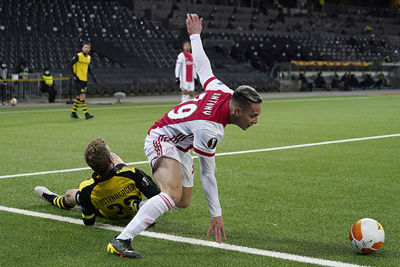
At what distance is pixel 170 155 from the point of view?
465cm

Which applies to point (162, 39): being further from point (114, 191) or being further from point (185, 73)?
point (114, 191)

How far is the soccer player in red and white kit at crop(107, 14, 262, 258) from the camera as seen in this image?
14.1 feet

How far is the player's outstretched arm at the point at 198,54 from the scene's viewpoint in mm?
5078

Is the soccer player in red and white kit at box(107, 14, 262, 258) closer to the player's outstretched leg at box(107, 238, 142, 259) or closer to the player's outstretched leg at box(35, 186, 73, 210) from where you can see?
the player's outstretched leg at box(107, 238, 142, 259)

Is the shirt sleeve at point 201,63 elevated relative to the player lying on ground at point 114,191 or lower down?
elevated

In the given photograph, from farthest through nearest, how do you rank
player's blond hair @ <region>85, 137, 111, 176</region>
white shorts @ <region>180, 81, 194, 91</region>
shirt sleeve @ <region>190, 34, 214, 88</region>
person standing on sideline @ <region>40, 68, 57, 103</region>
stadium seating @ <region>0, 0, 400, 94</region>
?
1. stadium seating @ <region>0, 0, 400, 94</region>
2. person standing on sideline @ <region>40, 68, 57, 103</region>
3. white shorts @ <region>180, 81, 194, 91</region>
4. shirt sleeve @ <region>190, 34, 214, 88</region>
5. player's blond hair @ <region>85, 137, 111, 176</region>

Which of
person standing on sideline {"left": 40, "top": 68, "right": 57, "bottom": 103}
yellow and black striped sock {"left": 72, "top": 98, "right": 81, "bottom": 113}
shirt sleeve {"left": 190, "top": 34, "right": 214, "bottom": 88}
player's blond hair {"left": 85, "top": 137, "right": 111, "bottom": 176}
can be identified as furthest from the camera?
person standing on sideline {"left": 40, "top": 68, "right": 57, "bottom": 103}

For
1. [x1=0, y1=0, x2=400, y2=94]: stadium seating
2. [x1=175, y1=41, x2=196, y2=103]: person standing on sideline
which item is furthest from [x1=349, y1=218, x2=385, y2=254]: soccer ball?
[x1=0, y1=0, x2=400, y2=94]: stadium seating

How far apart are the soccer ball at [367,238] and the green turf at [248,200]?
75 mm

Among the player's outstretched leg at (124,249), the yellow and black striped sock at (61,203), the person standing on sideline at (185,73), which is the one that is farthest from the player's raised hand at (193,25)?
the person standing on sideline at (185,73)

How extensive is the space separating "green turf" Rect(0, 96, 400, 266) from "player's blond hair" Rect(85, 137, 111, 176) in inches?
25.3

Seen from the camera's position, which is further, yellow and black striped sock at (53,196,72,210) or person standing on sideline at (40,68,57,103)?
person standing on sideline at (40,68,57,103)

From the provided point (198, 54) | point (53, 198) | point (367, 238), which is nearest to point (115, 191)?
point (53, 198)

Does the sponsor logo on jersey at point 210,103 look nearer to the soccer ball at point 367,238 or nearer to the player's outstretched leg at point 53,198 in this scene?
the soccer ball at point 367,238
